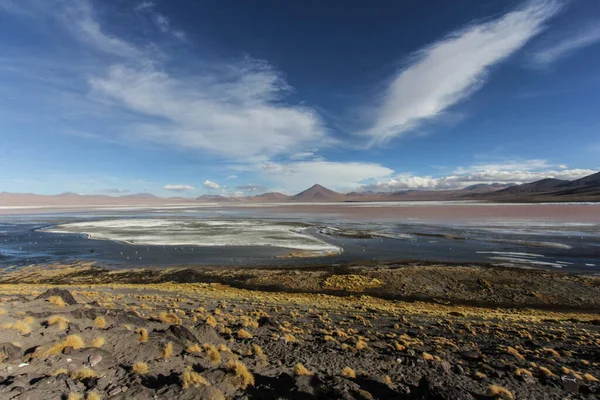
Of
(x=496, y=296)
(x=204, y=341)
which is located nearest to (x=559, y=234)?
(x=496, y=296)

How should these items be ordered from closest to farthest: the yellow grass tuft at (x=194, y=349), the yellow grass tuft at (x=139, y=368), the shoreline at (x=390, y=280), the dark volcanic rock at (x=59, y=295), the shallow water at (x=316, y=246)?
1. the yellow grass tuft at (x=139, y=368)
2. the yellow grass tuft at (x=194, y=349)
3. the dark volcanic rock at (x=59, y=295)
4. the shoreline at (x=390, y=280)
5. the shallow water at (x=316, y=246)

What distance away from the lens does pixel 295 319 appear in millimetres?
13516

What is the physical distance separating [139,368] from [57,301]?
684 cm

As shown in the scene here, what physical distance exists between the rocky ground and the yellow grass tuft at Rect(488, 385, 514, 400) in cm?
4

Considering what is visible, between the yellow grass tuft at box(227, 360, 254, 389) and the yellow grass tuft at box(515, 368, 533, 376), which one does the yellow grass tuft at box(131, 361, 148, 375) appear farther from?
the yellow grass tuft at box(515, 368, 533, 376)

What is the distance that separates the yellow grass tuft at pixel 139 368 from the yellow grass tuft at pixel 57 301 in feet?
20.3

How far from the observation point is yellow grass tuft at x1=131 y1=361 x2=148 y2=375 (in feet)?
21.4

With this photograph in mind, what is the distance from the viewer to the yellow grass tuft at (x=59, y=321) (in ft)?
27.1

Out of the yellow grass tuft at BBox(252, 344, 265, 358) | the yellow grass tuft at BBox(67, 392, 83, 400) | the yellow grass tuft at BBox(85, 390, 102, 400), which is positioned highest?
the yellow grass tuft at BBox(67, 392, 83, 400)

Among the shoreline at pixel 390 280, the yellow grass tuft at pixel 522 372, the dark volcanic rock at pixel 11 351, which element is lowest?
the shoreline at pixel 390 280

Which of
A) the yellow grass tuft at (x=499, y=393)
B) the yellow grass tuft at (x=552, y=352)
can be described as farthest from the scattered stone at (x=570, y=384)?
the yellow grass tuft at (x=552, y=352)

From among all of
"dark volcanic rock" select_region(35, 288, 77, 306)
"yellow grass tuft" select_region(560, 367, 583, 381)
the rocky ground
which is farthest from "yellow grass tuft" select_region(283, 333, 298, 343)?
"dark volcanic rock" select_region(35, 288, 77, 306)

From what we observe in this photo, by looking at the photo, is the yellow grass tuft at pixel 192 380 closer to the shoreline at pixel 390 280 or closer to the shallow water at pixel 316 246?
the shoreline at pixel 390 280

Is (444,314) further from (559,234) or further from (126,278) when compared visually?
(559,234)
